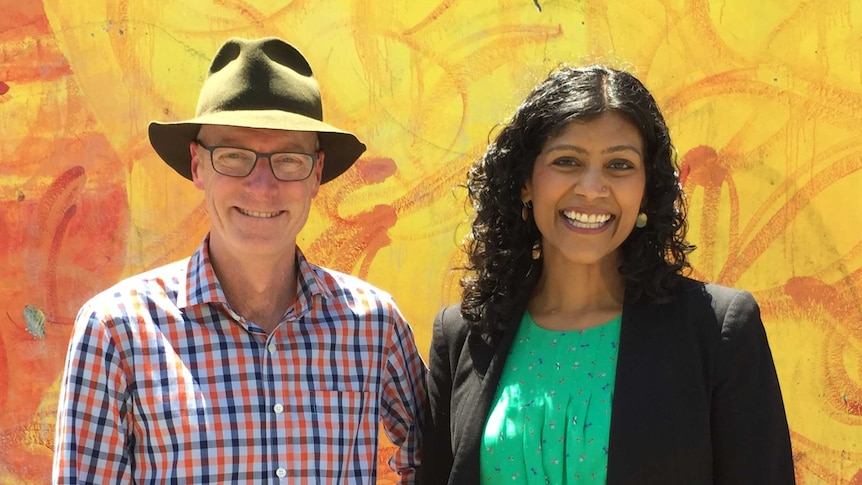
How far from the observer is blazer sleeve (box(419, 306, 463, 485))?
2.90m

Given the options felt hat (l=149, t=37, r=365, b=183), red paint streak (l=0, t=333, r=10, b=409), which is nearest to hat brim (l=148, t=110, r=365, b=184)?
felt hat (l=149, t=37, r=365, b=183)

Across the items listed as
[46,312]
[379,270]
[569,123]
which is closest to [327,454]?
[569,123]

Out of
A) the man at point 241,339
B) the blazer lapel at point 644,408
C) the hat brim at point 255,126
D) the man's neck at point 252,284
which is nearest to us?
the blazer lapel at point 644,408

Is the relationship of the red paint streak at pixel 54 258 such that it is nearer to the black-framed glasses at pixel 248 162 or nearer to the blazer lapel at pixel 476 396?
the black-framed glasses at pixel 248 162

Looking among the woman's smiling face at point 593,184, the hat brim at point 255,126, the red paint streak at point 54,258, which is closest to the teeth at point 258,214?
the hat brim at point 255,126

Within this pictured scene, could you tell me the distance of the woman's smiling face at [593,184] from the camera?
8.69 feet

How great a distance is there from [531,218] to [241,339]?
0.93 metres

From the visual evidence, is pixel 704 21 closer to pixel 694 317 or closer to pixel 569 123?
pixel 569 123

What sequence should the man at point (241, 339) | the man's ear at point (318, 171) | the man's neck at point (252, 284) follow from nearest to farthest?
the man at point (241, 339) < the man's neck at point (252, 284) < the man's ear at point (318, 171)

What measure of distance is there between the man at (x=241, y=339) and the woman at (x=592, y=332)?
12.5 inches

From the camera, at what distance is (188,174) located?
300cm

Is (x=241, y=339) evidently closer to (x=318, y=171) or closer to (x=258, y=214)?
(x=258, y=214)

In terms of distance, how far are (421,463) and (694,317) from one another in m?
0.95

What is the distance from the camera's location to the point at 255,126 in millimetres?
2574
